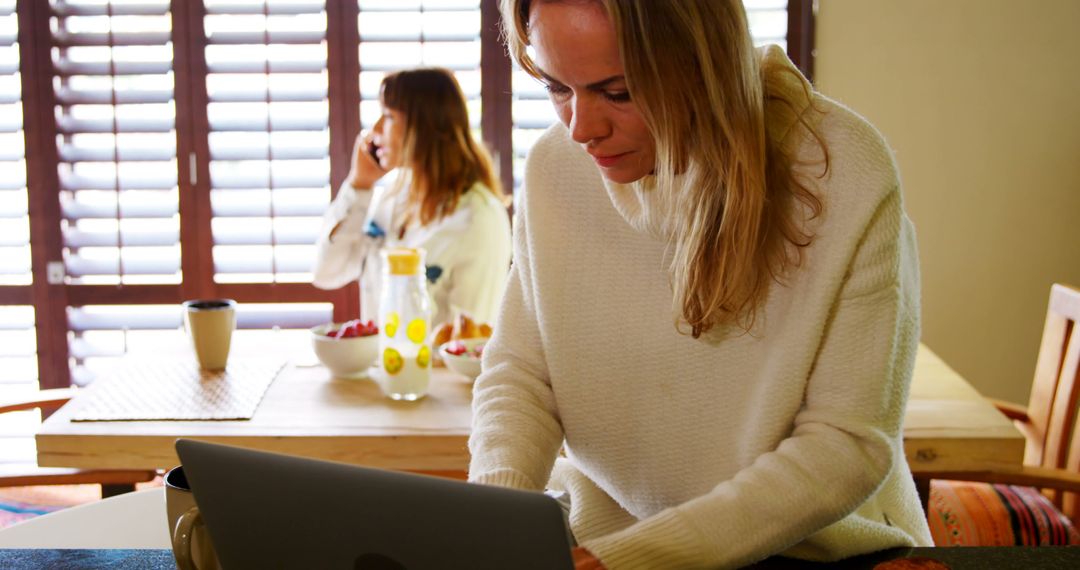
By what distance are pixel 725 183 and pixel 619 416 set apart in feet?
1.04

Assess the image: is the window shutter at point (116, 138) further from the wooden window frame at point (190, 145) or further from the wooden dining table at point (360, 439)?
the wooden dining table at point (360, 439)

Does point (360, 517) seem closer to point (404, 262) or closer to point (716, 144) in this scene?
point (716, 144)

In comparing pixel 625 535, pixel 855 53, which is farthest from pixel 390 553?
pixel 855 53

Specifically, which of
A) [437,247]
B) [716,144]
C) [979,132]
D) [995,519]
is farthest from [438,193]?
[716,144]

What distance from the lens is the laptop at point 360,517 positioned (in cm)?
63

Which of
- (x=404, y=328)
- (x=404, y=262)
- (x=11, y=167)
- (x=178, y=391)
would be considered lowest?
(x=178, y=391)

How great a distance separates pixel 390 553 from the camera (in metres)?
0.66

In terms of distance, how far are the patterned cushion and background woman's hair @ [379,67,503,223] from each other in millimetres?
1417

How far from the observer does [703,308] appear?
1.05 meters

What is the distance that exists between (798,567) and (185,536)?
557mm

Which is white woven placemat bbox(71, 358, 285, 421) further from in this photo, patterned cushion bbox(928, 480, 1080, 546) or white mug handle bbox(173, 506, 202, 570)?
patterned cushion bbox(928, 480, 1080, 546)

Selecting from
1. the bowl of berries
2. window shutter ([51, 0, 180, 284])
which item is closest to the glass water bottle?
the bowl of berries

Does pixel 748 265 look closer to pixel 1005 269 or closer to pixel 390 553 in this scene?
pixel 390 553

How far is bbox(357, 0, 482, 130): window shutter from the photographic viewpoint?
3201 millimetres
